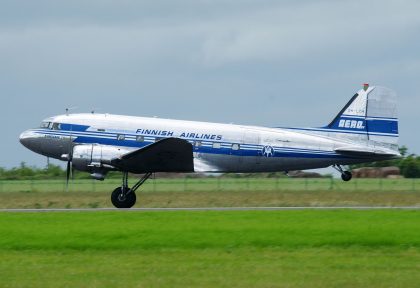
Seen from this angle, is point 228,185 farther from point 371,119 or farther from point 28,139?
point 28,139

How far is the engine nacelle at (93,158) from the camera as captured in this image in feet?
101

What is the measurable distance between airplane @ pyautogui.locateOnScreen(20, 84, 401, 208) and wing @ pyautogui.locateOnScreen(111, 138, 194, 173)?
1.4 inches

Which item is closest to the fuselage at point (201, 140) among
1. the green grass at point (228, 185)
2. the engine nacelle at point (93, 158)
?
the engine nacelle at point (93, 158)

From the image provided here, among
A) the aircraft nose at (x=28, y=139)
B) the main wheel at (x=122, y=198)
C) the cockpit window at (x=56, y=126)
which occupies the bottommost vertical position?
the main wheel at (x=122, y=198)

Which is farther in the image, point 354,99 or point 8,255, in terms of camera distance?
point 354,99

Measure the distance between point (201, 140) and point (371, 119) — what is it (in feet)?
22.5

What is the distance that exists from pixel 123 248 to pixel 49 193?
86.3 ft

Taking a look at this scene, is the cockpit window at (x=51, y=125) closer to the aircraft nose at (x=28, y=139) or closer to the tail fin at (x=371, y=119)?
the aircraft nose at (x=28, y=139)

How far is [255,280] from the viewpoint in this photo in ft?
51.1

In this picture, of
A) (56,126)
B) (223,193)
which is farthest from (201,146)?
(223,193)

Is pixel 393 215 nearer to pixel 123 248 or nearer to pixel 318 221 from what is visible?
pixel 318 221

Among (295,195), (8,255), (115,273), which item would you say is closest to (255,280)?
(115,273)

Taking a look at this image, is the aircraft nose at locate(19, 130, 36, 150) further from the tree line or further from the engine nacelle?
the tree line

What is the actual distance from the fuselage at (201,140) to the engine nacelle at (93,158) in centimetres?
117
